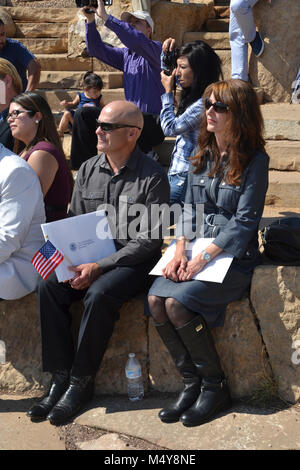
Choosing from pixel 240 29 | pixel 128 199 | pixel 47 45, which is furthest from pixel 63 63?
pixel 128 199

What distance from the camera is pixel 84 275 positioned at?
316 centimetres

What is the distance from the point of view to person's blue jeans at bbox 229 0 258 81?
5742mm

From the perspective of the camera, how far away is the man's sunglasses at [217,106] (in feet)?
10.1

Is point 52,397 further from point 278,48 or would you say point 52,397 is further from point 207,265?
point 278,48

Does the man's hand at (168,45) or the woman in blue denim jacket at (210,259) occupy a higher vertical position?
the man's hand at (168,45)

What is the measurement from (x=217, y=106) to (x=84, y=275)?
110cm

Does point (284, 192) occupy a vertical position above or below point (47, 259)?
below

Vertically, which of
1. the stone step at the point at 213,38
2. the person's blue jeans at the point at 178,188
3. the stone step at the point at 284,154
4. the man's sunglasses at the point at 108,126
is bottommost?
the stone step at the point at 284,154

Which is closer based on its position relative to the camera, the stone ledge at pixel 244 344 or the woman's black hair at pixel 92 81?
the stone ledge at pixel 244 344

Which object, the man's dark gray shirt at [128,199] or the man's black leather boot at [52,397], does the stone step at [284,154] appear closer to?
the man's dark gray shirt at [128,199]

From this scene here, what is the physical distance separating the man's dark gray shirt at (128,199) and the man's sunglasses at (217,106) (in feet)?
1.50

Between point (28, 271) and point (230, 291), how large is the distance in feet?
3.69

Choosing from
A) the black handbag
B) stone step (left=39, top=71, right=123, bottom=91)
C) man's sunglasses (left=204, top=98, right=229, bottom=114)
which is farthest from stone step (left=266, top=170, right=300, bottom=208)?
stone step (left=39, top=71, right=123, bottom=91)

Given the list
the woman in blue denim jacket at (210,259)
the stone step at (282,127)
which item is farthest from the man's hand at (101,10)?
the woman in blue denim jacket at (210,259)
